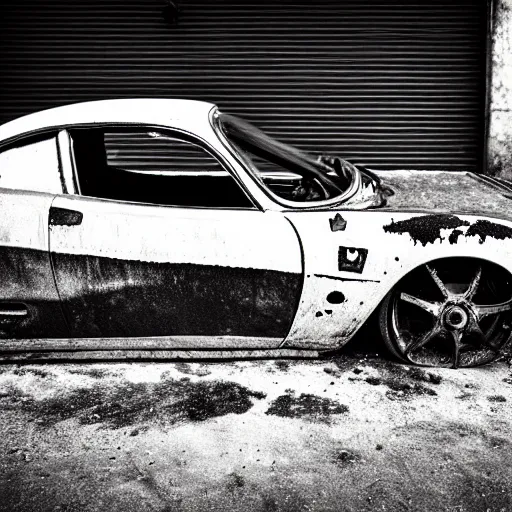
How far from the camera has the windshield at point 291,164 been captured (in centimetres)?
344

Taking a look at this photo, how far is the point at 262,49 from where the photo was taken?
22.0 ft

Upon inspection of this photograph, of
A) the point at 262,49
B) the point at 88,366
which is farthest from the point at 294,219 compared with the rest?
the point at 262,49

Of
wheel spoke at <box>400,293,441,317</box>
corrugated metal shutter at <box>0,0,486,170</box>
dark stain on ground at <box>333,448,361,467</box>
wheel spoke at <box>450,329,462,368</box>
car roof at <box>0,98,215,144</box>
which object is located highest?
corrugated metal shutter at <box>0,0,486,170</box>

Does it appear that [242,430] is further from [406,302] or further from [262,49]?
[262,49]

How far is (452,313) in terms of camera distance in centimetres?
328

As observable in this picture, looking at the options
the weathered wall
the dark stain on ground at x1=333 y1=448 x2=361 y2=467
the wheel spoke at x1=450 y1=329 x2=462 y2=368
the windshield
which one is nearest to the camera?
the dark stain on ground at x1=333 y1=448 x2=361 y2=467

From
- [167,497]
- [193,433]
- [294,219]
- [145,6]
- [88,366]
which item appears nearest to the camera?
[167,497]

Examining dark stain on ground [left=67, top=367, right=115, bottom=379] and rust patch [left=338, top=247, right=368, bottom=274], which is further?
dark stain on ground [left=67, top=367, right=115, bottom=379]

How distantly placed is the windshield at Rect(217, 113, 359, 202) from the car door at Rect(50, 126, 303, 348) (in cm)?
34

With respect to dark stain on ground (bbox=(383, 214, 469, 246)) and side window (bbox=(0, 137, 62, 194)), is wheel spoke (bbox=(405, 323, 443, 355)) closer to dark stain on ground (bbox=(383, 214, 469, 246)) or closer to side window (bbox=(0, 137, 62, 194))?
dark stain on ground (bbox=(383, 214, 469, 246))

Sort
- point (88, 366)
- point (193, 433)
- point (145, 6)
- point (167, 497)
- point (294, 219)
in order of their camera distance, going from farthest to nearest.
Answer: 1. point (145, 6)
2. point (88, 366)
3. point (294, 219)
4. point (193, 433)
5. point (167, 497)

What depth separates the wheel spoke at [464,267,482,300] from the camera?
323 cm

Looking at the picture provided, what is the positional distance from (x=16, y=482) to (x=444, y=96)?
19.4 feet

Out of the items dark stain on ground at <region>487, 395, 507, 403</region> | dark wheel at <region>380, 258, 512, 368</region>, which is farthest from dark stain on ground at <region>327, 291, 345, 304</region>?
dark stain on ground at <region>487, 395, 507, 403</region>
